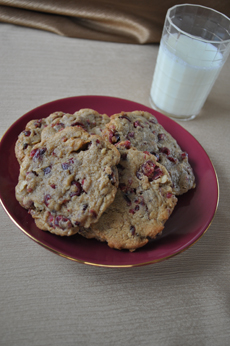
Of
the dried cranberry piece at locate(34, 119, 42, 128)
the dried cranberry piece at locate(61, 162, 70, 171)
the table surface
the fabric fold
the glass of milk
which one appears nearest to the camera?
the table surface

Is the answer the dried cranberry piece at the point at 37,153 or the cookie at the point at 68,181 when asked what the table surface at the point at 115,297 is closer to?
the cookie at the point at 68,181

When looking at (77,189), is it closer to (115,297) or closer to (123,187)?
(123,187)

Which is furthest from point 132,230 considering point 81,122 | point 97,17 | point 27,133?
point 97,17

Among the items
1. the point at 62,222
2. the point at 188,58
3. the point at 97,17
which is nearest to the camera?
the point at 62,222

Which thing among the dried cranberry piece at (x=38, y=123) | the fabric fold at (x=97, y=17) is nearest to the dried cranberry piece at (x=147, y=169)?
the dried cranberry piece at (x=38, y=123)

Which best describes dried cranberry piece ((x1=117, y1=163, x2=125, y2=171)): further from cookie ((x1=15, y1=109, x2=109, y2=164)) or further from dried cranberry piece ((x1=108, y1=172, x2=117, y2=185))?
cookie ((x1=15, y1=109, x2=109, y2=164))

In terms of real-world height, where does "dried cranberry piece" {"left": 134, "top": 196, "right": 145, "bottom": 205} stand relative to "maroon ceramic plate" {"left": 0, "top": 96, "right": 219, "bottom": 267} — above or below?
above

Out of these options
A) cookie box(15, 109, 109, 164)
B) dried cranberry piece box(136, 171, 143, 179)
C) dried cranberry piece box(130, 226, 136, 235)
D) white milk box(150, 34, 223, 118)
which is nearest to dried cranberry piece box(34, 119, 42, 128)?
cookie box(15, 109, 109, 164)
